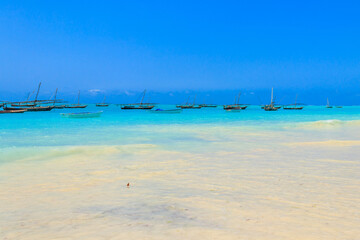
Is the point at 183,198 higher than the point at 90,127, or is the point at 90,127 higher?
the point at 183,198

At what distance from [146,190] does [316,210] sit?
2850 mm

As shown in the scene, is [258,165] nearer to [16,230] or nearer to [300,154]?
[300,154]

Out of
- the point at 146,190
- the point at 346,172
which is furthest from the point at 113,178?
the point at 346,172

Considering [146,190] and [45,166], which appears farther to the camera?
[45,166]

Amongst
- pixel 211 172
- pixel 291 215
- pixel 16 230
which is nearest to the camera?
pixel 16 230

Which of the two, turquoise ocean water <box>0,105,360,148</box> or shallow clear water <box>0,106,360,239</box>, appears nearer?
shallow clear water <box>0,106,360,239</box>

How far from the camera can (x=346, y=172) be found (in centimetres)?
652

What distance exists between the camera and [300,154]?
30.6 feet

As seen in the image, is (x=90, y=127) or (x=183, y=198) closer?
(x=183, y=198)

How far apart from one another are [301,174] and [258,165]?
4.37 ft

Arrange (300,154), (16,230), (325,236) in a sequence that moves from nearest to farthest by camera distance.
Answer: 1. (325,236)
2. (16,230)
3. (300,154)

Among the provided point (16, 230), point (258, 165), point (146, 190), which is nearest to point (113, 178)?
point (146, 190)

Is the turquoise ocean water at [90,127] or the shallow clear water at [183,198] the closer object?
the shallow clear water at [183,198]

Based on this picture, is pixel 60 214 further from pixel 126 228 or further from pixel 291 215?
pixel 291 215
